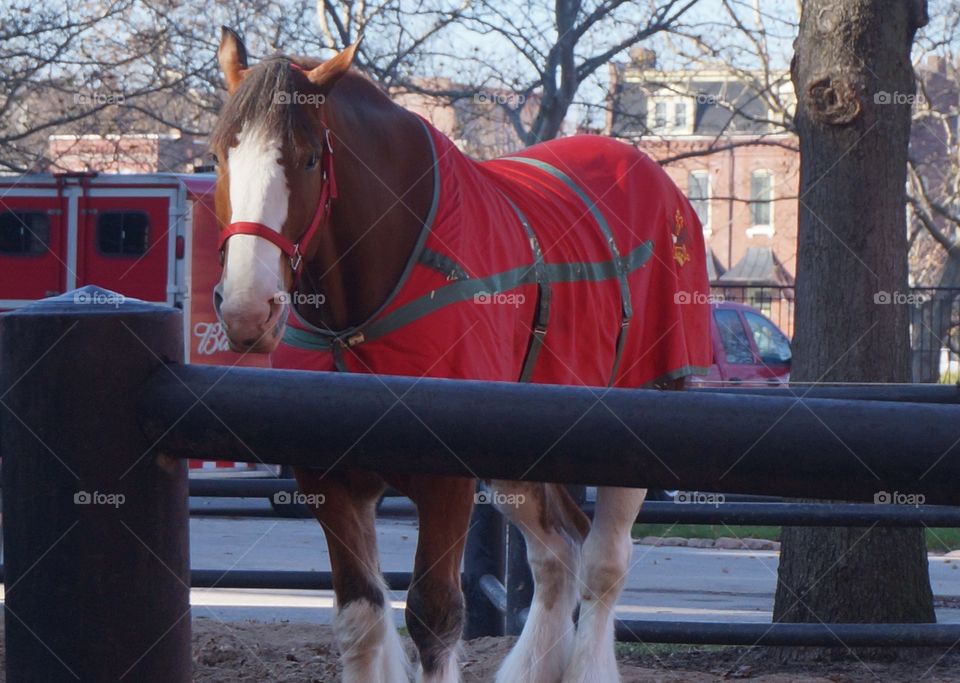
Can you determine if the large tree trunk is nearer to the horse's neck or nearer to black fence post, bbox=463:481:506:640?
black fence post, bbox=463:481:506:640

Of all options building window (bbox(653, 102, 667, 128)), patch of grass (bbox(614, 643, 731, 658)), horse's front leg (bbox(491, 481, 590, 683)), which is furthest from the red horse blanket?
building window (bbox(653, 102, 667, 128))

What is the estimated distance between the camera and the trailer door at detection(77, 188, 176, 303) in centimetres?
1262

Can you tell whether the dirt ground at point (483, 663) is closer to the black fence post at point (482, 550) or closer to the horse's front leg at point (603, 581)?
the black fence post at point (482, 550)

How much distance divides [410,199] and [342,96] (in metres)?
0.37

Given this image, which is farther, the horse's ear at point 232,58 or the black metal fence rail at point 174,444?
the horse's ear at point 232,58

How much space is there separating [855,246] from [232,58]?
→ 9.71 ft

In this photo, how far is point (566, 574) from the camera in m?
4.29

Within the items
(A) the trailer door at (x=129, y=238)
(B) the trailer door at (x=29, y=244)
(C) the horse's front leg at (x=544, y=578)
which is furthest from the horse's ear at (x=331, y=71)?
(B) the trailer door at (x=29, y=244)

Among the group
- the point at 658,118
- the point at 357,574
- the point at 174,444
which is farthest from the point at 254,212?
the point at 658,118

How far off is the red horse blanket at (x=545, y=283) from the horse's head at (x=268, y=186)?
12.6 inches

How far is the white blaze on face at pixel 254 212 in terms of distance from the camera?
8.69 ft

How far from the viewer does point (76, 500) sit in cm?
103

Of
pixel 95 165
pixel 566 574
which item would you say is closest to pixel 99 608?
pixel 566 574

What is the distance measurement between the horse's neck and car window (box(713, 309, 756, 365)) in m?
9.96
